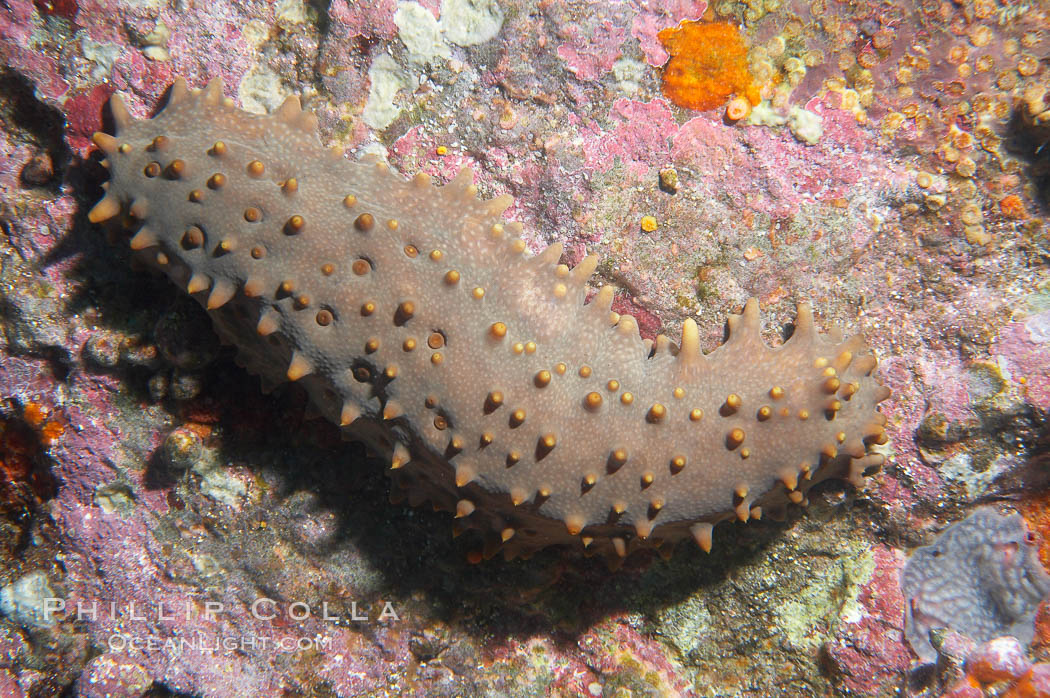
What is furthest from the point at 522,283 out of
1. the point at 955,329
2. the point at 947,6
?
the point at 947,6

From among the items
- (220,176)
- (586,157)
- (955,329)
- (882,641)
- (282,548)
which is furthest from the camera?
(282,548)

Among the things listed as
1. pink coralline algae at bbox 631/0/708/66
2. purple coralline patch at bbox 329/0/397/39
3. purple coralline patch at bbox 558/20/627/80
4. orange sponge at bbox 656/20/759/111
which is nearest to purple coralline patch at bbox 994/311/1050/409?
orange sponge at bbox 656/20/759/111

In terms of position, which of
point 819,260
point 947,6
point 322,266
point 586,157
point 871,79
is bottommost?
point 322,266

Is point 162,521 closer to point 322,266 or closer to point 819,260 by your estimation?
point 322,266

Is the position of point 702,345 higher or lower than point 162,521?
higher

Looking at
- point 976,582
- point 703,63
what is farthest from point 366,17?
point 976,582
